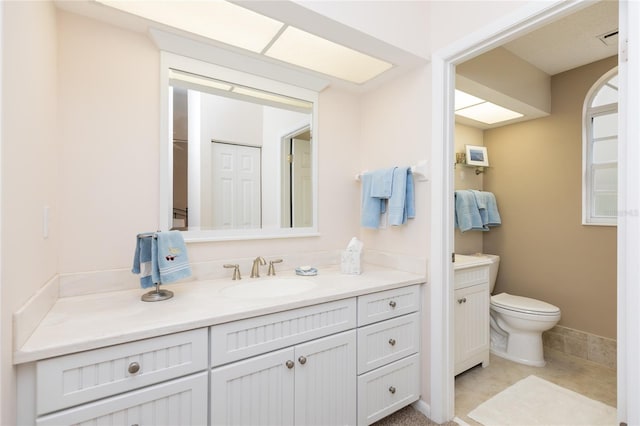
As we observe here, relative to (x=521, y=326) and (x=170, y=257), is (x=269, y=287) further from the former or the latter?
(x=521, y=326)

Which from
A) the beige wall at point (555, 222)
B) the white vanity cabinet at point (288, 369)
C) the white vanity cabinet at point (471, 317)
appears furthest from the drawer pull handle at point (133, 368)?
the beige wall at point (555, 222)

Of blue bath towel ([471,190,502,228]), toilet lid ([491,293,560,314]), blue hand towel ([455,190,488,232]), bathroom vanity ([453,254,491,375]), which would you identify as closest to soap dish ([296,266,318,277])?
bathroom vanity ([453,254,491,375])

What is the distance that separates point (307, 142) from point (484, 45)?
1120mm

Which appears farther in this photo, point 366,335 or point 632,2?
point 366,335

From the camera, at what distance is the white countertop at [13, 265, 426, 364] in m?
0.86

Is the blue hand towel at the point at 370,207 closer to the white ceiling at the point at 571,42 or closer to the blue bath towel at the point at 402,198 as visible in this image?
the blue bath towel at the point at 402,198

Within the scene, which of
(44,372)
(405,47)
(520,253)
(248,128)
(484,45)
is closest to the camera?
(44,372)

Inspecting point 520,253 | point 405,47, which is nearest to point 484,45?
point 405,47

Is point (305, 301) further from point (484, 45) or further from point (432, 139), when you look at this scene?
point (484, 45)

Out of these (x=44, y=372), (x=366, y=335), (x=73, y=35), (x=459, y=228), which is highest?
(x=73, y=35)

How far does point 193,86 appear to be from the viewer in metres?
1.60

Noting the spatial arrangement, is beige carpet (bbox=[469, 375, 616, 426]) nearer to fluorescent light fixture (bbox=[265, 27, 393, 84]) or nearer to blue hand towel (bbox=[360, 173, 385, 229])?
blue hand towel (bbox=[360, 173, 385, 229])

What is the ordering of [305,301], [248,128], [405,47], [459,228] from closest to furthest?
1. [305,301]
2. [405,47]
3. [248,128]
4. [459,228]

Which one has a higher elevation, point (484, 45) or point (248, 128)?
point (484, 45)
